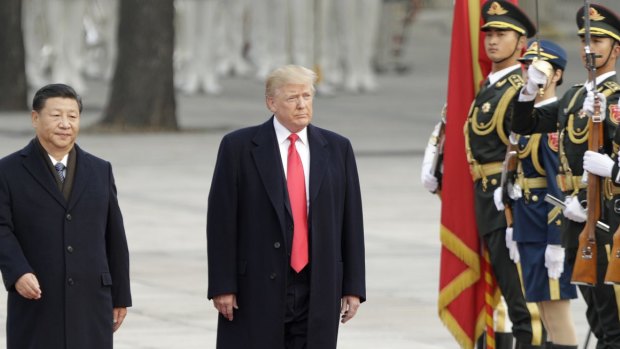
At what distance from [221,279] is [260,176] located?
441 mm

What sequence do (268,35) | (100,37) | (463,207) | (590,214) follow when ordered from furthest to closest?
(100,37)
(268,35)
(463,207)
(590,214)

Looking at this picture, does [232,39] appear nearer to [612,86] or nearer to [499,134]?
[499,134]

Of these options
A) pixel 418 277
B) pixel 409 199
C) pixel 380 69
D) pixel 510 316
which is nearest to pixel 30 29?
pixel 380 69

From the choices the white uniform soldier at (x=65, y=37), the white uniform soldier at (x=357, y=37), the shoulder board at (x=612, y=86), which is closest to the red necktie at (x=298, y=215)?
the shoulder board at (x=612, y=86)

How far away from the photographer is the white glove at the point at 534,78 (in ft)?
26.3

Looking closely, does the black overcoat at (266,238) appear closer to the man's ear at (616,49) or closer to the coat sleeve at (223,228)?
the coat sleeve at (223,228)

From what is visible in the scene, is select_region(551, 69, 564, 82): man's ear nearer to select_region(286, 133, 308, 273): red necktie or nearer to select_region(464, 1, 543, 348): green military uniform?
select_region(464, 1, 543, 348): green military uniform

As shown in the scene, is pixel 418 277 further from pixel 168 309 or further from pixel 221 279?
pixel 221 279

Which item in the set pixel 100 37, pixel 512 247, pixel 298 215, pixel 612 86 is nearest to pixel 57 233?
pixel 298 215

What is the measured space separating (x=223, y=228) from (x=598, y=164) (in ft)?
5.60

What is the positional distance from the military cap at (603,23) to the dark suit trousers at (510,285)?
4.19 feet

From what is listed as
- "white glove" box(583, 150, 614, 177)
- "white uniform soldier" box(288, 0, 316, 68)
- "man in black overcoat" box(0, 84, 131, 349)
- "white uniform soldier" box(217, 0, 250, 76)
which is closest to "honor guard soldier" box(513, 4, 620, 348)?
"white glove" box(583, 150, 614, 177)

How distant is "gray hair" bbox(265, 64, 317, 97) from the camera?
712 cm

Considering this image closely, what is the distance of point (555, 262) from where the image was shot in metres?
8.73
